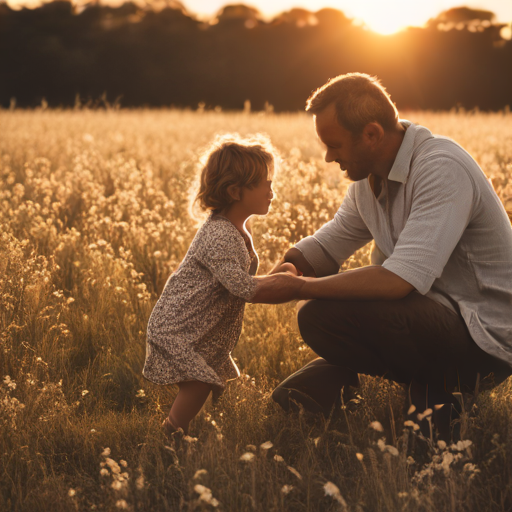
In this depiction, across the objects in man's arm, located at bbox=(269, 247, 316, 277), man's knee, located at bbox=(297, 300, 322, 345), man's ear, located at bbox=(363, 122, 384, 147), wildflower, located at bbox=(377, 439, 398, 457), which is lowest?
wildflower, located at bbox=(377, 439, 398, 457)

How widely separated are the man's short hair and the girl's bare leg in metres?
1.47

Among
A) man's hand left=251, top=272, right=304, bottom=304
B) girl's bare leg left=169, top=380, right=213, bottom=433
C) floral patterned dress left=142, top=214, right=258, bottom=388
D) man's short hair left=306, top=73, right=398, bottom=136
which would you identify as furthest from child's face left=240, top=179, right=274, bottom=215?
girl's bare leg left=169, top=380, right=213, bottom=433

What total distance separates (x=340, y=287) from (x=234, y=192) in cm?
68

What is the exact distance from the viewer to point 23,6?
3366 centimetres

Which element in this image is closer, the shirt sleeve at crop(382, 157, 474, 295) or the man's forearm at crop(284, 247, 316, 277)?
the shirt sleeve at crop(382, 157, 474, 295)

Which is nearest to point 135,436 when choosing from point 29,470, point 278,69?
point 29,470

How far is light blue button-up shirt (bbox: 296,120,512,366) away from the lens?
8.79 feet

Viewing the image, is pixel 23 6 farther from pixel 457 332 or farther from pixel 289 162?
pixel 457 332

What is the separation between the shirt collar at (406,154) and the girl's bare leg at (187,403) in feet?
4.58

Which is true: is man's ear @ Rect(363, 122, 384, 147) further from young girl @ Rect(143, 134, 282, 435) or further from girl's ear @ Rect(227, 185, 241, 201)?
girl's ear @ Rect(227, 185, 241, 201)

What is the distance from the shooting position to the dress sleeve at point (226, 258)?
275 centimetres

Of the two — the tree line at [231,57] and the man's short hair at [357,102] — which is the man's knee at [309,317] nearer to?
the man's short hair at [357,102]

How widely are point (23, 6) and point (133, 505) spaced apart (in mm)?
37035

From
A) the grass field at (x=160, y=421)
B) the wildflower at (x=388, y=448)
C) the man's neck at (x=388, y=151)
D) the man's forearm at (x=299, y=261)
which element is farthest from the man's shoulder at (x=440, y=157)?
the wildflower at (x=388, y=448)
